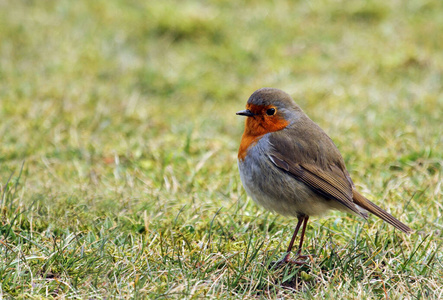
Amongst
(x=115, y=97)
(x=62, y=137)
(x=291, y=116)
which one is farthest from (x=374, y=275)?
(x=115, y=97)

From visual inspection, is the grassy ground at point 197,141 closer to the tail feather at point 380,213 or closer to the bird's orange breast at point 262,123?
the tail feather at point 380,213

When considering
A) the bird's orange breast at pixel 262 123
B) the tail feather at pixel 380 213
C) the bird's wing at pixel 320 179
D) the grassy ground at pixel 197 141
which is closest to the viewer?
the grassy ground at pixel 197 141

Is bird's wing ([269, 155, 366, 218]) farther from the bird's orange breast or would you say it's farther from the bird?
the bird's orange breast

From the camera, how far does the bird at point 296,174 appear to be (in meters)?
3.65


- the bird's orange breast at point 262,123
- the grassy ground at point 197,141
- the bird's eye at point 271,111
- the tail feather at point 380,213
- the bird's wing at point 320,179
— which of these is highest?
the bird's eye at point 271,111

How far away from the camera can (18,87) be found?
6.74 metres

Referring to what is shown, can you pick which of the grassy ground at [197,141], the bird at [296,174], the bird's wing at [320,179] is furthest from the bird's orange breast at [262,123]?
the grassy ground at [197,141]

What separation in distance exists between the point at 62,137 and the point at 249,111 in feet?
8.81

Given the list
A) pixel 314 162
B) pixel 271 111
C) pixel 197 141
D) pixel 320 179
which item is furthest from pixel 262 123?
pixel 197 141

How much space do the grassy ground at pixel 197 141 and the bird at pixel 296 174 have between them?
221mm

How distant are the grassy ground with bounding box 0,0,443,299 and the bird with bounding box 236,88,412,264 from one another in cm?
22

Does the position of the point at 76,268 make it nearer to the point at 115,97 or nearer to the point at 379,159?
the point at 379,159

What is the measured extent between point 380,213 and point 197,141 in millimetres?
2647

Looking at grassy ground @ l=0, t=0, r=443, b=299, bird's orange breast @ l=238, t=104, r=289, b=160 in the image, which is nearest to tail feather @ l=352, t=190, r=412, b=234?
grassy ground @ l=0, t=0, r=443, b=299
